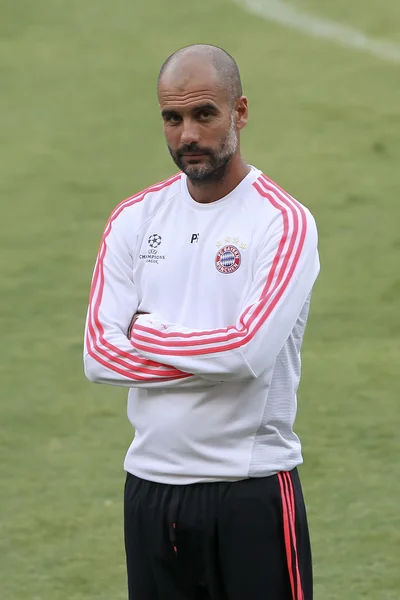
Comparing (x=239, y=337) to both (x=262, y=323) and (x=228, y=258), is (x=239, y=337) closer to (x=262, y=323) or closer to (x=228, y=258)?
(x=262, y=323)

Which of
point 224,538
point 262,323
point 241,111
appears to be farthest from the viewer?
point 241,111

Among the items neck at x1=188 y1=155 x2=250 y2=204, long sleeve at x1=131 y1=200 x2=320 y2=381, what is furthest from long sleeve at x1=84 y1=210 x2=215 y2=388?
neck at x1=188 y1=155 x2=250 y2=204

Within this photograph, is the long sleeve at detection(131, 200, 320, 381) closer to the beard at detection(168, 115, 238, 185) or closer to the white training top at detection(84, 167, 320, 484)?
the white training top at detection(84, 167, 320, 484)

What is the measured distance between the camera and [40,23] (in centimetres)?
1416

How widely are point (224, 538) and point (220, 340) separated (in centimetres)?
54

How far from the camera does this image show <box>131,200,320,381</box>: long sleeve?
3.32m

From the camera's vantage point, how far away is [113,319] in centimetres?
359

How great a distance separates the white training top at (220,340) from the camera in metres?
3.34

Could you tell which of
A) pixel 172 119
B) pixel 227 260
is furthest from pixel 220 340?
pixel 172 119

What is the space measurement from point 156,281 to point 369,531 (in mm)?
2438

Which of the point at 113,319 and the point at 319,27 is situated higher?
the point at 319,27

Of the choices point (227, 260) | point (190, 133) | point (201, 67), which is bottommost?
point (227, 260)

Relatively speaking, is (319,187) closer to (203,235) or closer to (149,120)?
(149,120)

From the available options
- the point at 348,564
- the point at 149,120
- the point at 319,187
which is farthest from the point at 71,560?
the point at 149,120
